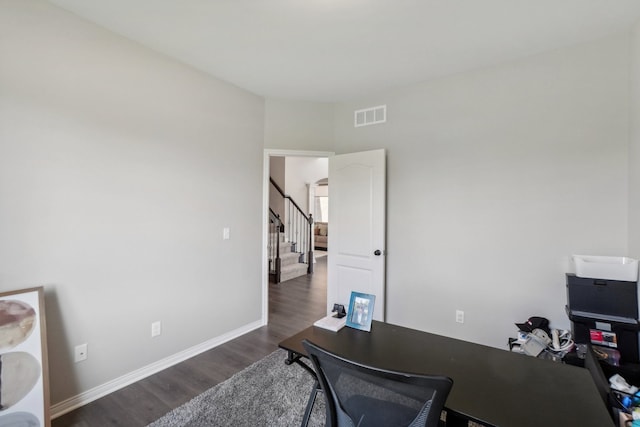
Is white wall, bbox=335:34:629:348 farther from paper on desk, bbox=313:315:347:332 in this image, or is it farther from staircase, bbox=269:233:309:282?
staircase, bbox=269:233:309:282

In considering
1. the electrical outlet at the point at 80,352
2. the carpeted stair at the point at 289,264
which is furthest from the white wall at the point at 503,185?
the electrical outlet at the point at 80,352

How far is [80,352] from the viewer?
2102 millimetres

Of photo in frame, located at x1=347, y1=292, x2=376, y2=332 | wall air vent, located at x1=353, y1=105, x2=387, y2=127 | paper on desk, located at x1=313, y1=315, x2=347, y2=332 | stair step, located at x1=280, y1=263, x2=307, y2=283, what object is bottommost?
stair step, located at x1=280, y1=263, x2=307, y2=283

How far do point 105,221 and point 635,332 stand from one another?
11.8ft

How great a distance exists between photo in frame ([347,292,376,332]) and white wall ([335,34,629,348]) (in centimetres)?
158

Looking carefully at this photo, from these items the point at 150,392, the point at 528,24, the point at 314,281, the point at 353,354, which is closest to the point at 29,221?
the point at 150,392

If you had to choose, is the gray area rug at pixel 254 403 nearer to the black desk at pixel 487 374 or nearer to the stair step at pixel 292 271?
the black desk at pixel 487 374

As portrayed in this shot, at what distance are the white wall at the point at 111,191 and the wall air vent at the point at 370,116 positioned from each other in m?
1.29

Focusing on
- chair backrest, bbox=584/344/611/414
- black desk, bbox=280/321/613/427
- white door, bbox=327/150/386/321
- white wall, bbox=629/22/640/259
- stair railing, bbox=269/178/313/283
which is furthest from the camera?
stair railing, bbox=269/178/313/283

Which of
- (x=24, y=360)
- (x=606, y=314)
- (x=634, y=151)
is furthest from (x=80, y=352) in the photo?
(x=634, y=151)

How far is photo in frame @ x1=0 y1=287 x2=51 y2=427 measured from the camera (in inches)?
65.9

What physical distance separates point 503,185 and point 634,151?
2.71ft

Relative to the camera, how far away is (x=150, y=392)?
224 cm

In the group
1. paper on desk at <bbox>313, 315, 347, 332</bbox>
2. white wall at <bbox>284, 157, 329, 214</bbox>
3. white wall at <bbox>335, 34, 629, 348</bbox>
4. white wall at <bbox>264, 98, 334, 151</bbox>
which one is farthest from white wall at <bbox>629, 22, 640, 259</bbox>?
white wall at <bbox>284, 157, 329, 214</bbox>
